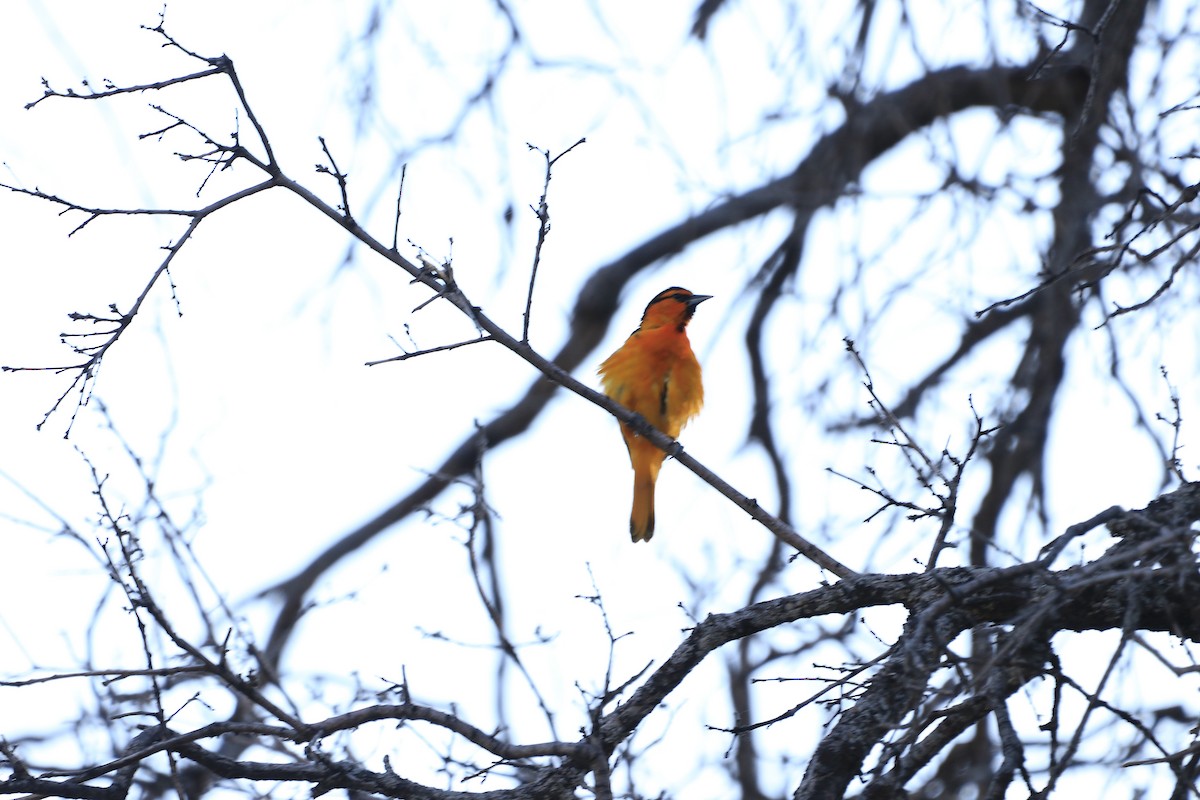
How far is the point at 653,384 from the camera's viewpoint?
20.9 ft

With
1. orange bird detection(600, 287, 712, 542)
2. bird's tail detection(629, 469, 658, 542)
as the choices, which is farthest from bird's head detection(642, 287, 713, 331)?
bird's tail detection(629, 469, 658, 542)

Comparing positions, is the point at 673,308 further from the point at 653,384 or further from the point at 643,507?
the point at 643,507

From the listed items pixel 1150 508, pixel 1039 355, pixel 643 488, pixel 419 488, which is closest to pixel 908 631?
pixel 1150 508

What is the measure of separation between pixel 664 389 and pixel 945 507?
117 inches

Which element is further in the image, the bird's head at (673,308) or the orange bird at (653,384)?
the bird's head at (673,308)

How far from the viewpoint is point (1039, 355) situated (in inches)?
238

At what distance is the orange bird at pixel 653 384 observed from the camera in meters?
6.38

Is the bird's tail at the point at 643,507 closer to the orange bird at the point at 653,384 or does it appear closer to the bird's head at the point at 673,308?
the orange bird at the point at 653,384

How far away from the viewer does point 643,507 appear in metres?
6.96

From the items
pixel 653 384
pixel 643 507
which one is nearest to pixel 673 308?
pixel 653 384

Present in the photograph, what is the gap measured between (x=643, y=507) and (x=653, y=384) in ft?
2.85

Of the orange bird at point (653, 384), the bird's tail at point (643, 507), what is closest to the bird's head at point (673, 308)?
the orange bird at point (653, 384)

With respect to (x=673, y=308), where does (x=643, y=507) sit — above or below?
below

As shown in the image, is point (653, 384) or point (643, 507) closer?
point (653, 384)
